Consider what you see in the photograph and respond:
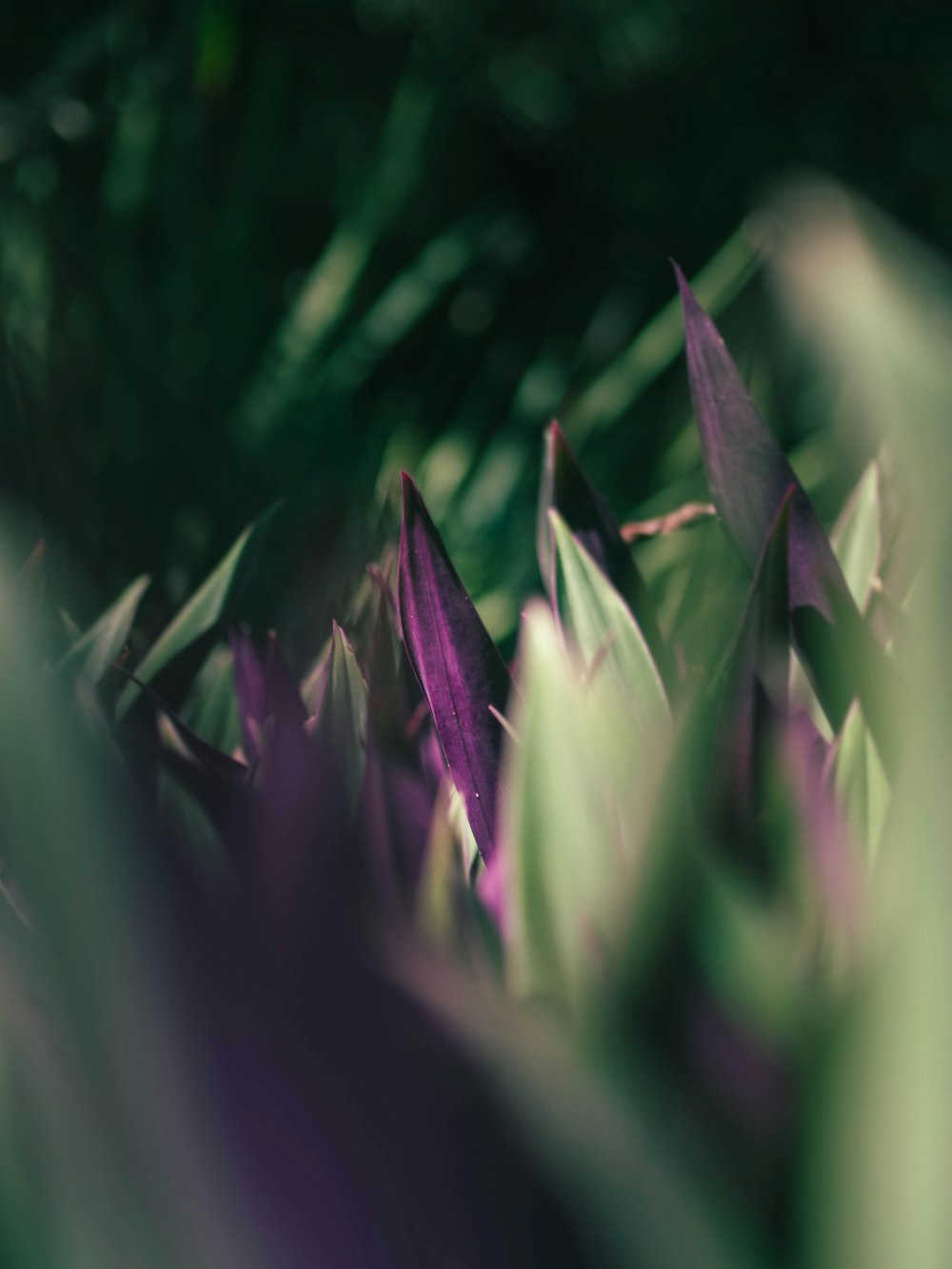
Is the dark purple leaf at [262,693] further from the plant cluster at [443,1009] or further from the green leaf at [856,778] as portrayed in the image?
the green leaf at [856,778]

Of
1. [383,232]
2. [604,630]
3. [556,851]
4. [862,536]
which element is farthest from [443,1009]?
[383,232]

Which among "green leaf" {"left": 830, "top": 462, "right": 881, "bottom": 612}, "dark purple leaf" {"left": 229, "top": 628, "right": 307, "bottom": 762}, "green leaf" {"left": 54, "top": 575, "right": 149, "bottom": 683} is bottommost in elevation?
"green leaf" {"left": 830, "top": 462, "right": 881, "bottom": 612}

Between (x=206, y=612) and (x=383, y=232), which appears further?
(x=383, y=232)

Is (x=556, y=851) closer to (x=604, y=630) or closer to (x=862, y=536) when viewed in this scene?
(x=604, y=630)

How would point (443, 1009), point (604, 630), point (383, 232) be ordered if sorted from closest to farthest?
point (443, 1009)
point (604, 630)
point (383, 232)

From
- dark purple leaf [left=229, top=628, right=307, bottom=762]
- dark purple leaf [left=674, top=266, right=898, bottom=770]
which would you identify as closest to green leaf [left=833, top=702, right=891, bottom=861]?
dark purple leaf [left=674, top=266, right=898, bottom=770]

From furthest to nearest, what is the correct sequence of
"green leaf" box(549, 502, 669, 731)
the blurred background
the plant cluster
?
the blurred background
"green leaf" box(549, 502, 669, 731)
the plant cluster

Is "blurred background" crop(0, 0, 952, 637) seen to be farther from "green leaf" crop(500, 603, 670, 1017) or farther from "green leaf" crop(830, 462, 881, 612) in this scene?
"green leaf" crop(500, 603, 670, 1017)
